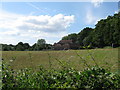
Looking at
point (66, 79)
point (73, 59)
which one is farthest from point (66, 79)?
point (73, 59)

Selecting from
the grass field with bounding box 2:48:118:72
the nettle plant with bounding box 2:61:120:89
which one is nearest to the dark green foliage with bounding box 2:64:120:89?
the nettle plant with bounding box 2:61:120:89

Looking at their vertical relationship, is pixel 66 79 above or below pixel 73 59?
below

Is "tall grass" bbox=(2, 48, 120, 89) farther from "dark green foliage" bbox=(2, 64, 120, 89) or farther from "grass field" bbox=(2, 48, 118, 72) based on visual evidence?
"grass field" bbox=(2, 48, 118, 72)

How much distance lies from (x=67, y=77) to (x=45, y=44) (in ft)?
4.75

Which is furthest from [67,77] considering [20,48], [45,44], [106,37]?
[106,37]

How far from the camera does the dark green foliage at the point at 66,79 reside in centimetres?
200

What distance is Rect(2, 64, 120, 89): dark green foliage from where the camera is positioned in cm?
200

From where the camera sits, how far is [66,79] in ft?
6.89

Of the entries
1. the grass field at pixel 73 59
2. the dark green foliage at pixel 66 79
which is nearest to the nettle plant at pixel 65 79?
the dark green foliage at pixel 66 79

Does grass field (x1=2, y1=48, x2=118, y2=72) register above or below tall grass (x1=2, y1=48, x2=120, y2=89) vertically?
above

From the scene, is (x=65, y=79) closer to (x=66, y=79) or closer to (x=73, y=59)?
(x=66, y=79)

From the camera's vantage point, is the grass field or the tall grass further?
the grass field

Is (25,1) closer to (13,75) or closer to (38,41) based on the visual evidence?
(38,41)

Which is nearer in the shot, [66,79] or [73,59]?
[66,79]
